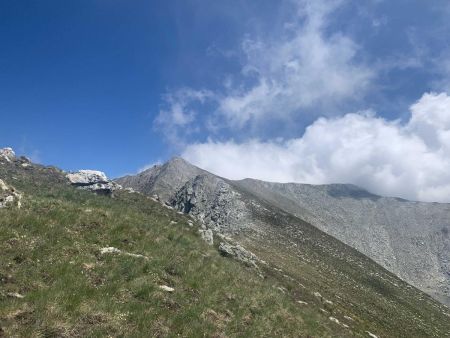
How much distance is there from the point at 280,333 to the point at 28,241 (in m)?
10.6

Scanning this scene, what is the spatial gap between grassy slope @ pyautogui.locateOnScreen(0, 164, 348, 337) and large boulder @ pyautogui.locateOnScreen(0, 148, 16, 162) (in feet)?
247

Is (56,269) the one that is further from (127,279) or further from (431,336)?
(431,336)

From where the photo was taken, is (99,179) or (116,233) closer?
(116,233)

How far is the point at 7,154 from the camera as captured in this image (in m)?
90.5

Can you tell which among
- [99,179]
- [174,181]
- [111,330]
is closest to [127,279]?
[111,330]

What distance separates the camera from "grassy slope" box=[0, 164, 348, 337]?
11.1 m

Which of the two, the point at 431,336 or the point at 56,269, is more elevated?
the point at 56,269

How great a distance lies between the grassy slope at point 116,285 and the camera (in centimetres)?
1109

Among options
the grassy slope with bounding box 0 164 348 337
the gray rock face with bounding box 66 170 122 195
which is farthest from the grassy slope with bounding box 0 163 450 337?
the gray rock face with bounding box 66 170 122 195

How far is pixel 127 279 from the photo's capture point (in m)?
14.7

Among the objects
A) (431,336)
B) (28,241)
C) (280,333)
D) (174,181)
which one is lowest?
(431,336)

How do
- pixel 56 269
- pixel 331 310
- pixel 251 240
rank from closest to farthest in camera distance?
pixel 56 269, pixel 331 310, pixel 251 240

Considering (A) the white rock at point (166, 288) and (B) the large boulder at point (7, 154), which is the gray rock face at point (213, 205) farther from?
(A) the white rock at point (166, 288)

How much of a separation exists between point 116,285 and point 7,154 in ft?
296
